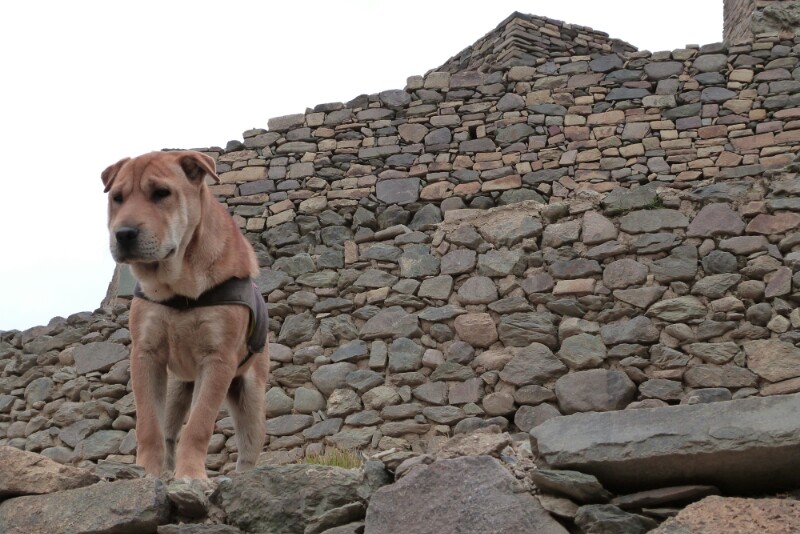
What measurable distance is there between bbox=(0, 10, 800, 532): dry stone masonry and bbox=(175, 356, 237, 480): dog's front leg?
6.00ft

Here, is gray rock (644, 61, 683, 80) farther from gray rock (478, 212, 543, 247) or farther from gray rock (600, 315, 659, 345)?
gray rock (600, 315, 659, 345)

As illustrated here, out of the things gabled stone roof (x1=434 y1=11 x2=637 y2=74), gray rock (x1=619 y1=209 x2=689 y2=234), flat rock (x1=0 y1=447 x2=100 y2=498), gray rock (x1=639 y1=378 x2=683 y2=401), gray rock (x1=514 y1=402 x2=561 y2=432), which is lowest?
gray rock (x1=514 y1=402 x2=561 y2=432)

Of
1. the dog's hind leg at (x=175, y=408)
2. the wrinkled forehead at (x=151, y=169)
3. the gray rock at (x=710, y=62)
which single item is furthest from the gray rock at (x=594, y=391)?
the gray rock at (x=710, y=62)

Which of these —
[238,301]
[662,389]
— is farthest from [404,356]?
[238,301]

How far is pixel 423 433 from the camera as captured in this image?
779 cm

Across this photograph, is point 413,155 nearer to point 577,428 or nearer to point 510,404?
point 510,404

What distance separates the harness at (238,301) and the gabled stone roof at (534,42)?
800 cm

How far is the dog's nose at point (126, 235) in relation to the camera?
411cm

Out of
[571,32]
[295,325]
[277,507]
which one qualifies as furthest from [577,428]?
[571,32]

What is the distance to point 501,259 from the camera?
27.6 ft

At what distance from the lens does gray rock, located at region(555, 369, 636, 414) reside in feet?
24.0

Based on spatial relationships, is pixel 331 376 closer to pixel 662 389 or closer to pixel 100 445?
pixel 100 445

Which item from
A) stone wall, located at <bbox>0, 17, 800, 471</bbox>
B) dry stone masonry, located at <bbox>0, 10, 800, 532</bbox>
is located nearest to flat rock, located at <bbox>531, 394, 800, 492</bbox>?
stone wall, located at <bbox>0, 17, 800, 471</bbox>

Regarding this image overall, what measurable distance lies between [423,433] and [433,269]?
1.60m
